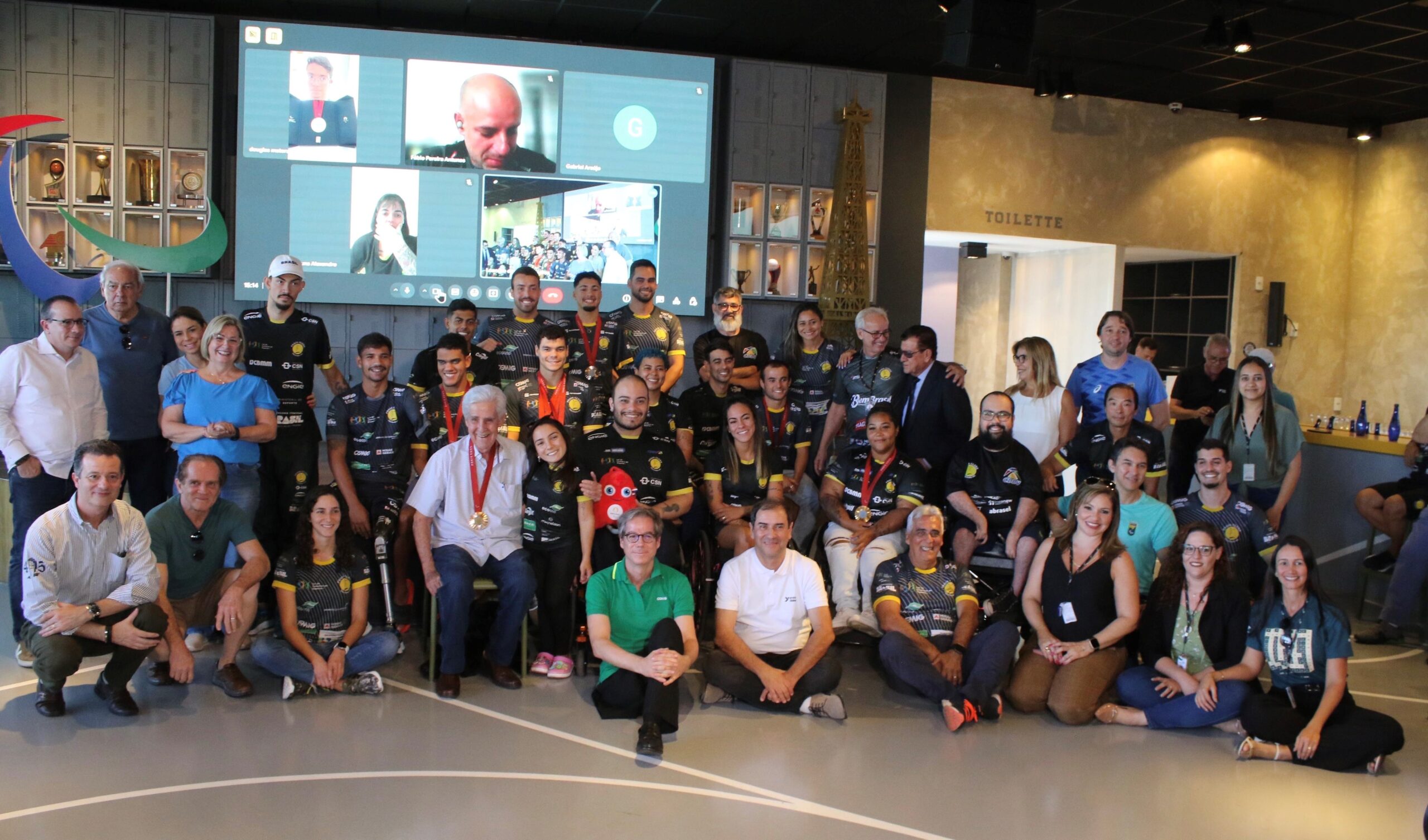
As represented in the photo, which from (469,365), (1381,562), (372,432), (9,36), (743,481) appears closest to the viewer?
(372,432)

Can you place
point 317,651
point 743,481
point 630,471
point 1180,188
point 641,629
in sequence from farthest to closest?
point 1180,188, point 743,481, point 630,471, point 317,651, point 641,629

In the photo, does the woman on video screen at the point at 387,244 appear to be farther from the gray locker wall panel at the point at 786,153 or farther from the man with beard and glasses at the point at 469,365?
the gray locker wall panel at the point at 786,153

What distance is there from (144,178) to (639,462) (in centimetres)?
493

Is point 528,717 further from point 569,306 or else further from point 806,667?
point 569,306

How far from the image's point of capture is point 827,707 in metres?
4.04

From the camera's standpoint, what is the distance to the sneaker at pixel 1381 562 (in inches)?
228

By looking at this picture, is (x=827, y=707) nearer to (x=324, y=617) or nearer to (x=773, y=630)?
(x=773, y=630)

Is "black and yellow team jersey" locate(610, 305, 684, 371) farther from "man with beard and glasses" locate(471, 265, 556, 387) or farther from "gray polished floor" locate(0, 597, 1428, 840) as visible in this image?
"gray polished floor" locate(0, 597, 1428, 840)

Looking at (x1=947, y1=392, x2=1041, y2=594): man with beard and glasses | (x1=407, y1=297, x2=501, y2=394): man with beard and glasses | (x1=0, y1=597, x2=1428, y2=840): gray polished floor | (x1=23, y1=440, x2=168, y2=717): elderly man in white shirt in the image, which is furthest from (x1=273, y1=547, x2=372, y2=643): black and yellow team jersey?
(x1=947, y1=392, x2=1041, y2=594): man with beard and glasses

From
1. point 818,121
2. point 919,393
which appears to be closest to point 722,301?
point 919,393

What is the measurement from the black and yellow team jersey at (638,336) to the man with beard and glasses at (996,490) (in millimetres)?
1857

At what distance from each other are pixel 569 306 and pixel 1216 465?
15.9ft

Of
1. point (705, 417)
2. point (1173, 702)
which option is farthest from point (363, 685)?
point (1173, 702)

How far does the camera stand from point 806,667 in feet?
13.4
